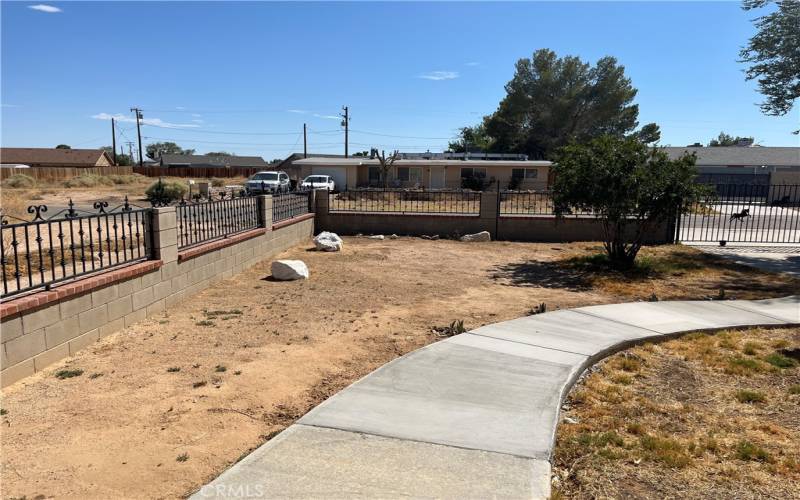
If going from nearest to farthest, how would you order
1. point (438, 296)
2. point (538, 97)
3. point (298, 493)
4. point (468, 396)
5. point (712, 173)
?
point (298, 493)
point (468, 396)
point (438, 296)
point (712, 173)
point (538, 97)

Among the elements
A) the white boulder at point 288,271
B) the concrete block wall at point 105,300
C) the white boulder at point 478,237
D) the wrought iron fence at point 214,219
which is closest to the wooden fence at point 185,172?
the white boulder at point 478,237

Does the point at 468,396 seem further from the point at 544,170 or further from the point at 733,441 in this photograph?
the point at 544,170

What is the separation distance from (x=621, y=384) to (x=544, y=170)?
3868 centimetres

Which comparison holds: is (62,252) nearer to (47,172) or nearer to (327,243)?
(327,243)

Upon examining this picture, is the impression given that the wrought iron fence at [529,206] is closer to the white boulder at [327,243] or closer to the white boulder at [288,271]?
the white boulder at [327,243]

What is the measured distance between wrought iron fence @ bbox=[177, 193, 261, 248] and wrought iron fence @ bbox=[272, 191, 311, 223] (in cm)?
137

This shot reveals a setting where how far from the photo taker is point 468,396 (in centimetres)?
457

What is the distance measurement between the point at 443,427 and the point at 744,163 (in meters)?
53.9

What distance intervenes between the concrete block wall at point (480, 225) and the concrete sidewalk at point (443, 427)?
977 cm

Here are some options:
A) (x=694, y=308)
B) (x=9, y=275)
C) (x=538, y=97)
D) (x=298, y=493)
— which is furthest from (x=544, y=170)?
(x=298, y=493)

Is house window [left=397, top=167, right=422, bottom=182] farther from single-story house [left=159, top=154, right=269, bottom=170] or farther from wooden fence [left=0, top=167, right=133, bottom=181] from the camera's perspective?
single-story house [left=159, top=154, right=269, bottom=170]

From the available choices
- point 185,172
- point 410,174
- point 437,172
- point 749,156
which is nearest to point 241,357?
point 437,172

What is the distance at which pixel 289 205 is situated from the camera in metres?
14.7

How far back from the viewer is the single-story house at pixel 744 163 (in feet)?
149
